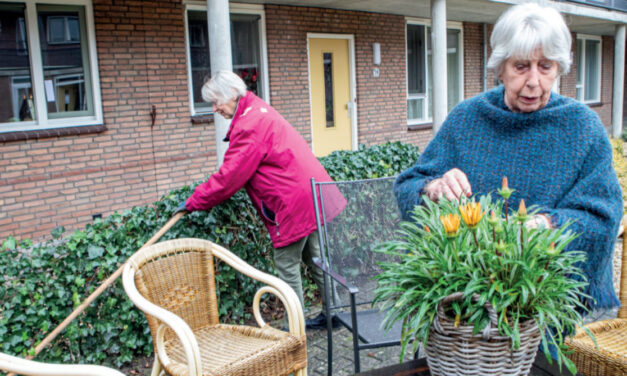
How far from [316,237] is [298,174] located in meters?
0.54

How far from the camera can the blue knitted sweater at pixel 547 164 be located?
165cm

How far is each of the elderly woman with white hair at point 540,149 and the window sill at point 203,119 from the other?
6.67 meters

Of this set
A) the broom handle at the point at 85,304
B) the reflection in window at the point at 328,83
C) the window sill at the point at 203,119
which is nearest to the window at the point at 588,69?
the reflection in window at the point at 328,83

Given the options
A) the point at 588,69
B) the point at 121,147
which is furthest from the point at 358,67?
the point at 588,69

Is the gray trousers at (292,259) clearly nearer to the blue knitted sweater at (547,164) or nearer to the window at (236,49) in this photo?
the blue knitted sweater at (547,164)

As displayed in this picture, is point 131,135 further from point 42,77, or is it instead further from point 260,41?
point 260,41

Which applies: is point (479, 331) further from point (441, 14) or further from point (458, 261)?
point (441, 14)

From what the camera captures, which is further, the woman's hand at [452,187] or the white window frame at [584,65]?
the white window frame at [584,65]

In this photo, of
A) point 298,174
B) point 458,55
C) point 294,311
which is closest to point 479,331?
point 294,311

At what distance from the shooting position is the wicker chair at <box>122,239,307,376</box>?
237cm

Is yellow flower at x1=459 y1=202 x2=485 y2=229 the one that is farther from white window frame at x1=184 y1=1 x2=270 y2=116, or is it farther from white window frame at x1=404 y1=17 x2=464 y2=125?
white window frame at x1=404 y1=17 x2=464 y2=125

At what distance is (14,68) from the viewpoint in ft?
22.2

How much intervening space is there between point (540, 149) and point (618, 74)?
15702 mm

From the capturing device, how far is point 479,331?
4.08 feet
